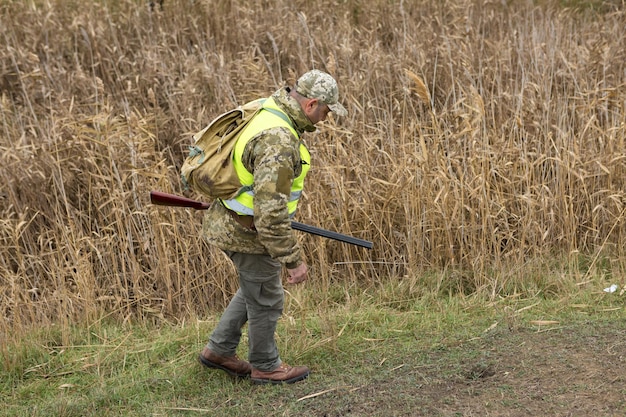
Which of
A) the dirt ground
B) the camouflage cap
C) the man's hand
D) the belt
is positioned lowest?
the dirt ground

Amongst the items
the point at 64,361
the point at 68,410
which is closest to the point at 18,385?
the point at 64,361

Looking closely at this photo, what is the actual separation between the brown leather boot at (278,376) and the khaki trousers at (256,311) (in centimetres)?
2

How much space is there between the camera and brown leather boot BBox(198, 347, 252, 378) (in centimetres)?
432

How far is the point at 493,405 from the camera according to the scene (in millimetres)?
3756

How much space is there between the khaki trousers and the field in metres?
0.19

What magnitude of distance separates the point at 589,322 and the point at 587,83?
2.94 meters

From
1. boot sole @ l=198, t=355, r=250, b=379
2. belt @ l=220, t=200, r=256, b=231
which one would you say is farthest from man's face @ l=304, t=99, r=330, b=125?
boot sole @ l=198, t=355, r=250, b=379

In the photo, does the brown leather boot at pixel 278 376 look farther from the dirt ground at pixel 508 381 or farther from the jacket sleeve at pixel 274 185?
the jacket sleeve at pixel 274 185

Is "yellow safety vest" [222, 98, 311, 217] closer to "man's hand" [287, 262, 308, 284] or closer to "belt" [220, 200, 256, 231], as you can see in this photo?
"belt" [220, 200, 256, 231]

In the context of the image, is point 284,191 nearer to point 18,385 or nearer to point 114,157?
point 18,385

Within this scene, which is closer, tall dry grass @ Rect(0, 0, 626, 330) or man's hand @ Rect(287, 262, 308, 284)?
man's hand @ Rect(287, 262, 308, 284)

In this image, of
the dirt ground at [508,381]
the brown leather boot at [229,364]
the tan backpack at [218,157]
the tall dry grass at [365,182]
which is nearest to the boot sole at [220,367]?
the brown leather boot at [229,364]

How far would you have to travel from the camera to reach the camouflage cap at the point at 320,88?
3.70 metres

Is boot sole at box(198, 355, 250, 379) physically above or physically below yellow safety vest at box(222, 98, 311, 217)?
below
